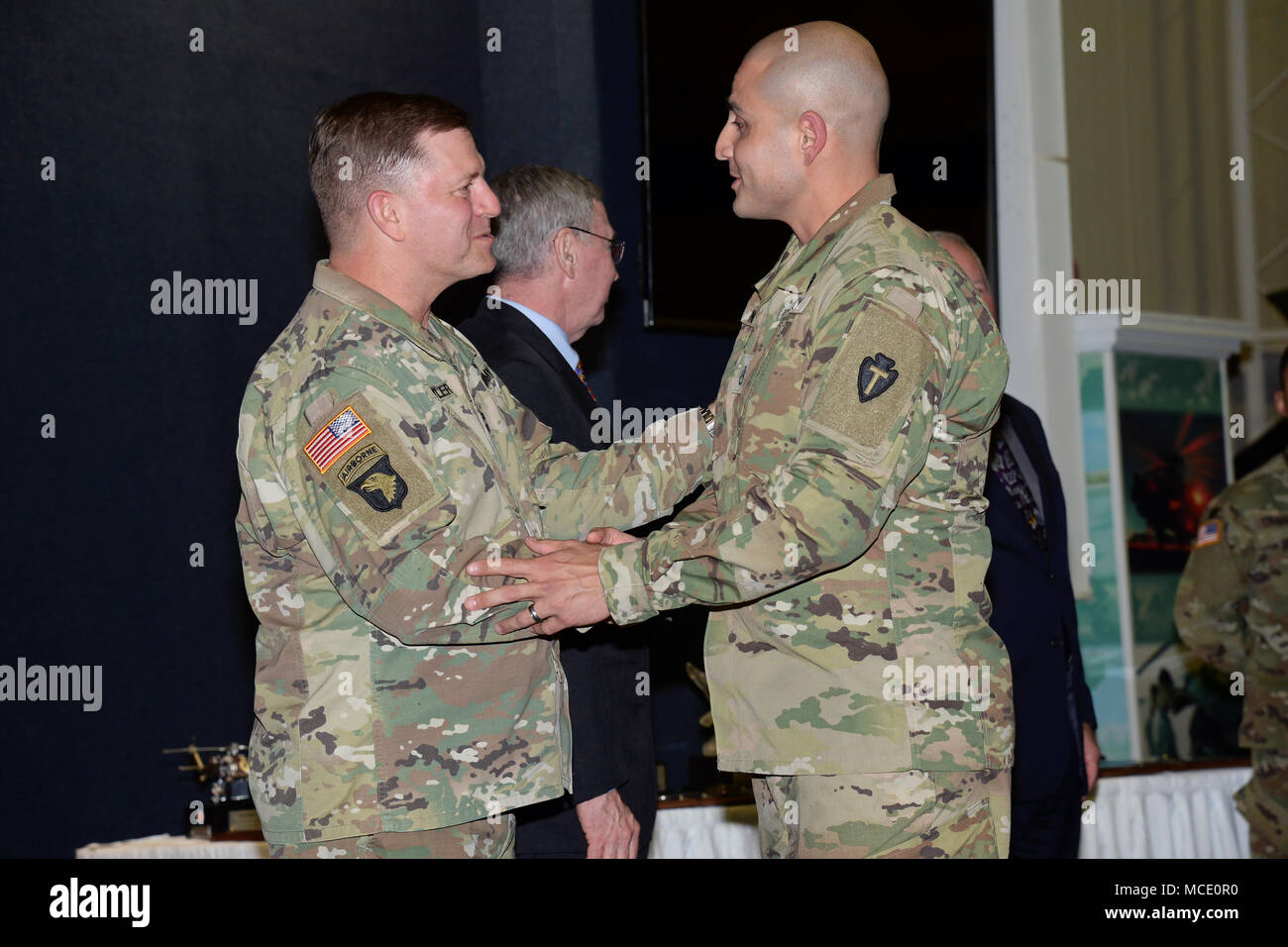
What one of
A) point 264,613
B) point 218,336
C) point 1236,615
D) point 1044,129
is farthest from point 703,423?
point 1044,129

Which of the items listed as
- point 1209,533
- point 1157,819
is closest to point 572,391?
point 1209,533

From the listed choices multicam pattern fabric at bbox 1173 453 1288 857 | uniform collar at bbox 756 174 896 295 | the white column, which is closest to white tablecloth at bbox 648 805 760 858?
multicam pattern fabric at bbox 1173 453 1288 857

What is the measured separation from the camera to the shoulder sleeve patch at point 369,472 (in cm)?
161

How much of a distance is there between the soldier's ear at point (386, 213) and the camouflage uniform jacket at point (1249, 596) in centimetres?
251

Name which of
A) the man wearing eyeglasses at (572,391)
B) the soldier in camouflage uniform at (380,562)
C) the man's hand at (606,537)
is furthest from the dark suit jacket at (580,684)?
the soldier in camouflage uniform at (380,562)

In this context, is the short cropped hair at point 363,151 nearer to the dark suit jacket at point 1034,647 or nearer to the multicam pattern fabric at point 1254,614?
the dark suit jacket at point 1034,647

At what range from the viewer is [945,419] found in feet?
5.76

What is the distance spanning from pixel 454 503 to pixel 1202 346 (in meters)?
5.02

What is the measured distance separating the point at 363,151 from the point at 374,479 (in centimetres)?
54

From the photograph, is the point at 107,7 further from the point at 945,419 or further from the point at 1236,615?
the point at 1236,615

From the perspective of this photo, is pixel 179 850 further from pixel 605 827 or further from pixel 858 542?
pixel 858 542

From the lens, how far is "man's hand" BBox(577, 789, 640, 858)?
2178 millimetres

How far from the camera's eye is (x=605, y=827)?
219cm
